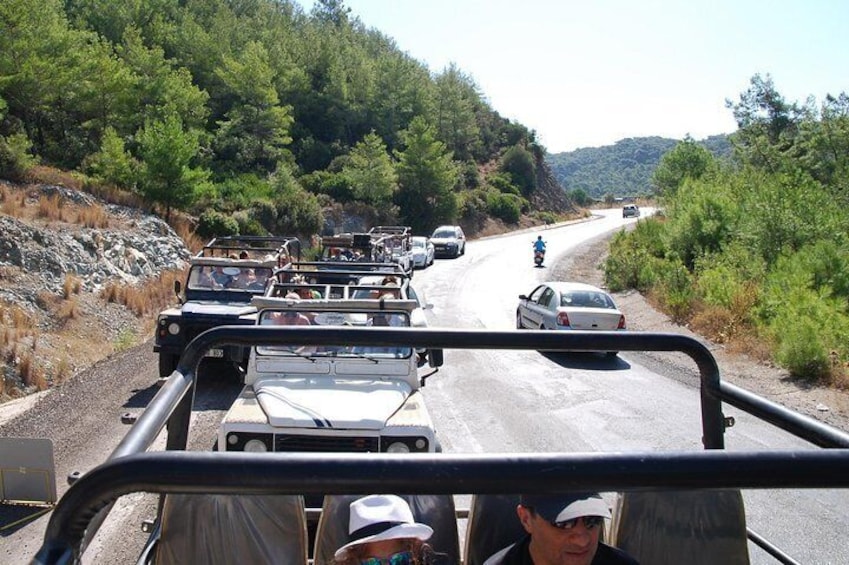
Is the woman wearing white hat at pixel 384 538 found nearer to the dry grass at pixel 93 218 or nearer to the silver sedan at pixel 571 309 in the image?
the silver sedan at pixel 571 309

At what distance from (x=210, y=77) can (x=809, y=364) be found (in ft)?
154

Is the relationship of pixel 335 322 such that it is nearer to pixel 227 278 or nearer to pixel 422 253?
pixel 227 278

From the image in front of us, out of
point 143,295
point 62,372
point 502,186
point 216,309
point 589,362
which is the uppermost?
point 502,186

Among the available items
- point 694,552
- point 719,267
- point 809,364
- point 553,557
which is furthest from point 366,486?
point 719,267

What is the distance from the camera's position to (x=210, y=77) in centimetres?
5119

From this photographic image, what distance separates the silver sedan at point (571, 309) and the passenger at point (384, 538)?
39.2 ft

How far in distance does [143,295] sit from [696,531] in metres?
18.7

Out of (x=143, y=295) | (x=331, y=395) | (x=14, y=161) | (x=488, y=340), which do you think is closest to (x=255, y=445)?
(x=331, y=395)

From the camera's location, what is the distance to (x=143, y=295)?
1947cm

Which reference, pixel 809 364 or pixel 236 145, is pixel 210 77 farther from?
pixel 809 364

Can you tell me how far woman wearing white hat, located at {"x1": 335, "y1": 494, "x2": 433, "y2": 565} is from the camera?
3141 millimetres

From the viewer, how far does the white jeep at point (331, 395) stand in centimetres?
559

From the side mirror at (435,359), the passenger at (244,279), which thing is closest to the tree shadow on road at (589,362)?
the passenger at (244,279)

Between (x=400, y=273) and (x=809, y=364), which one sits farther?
(x=809, y=364)
